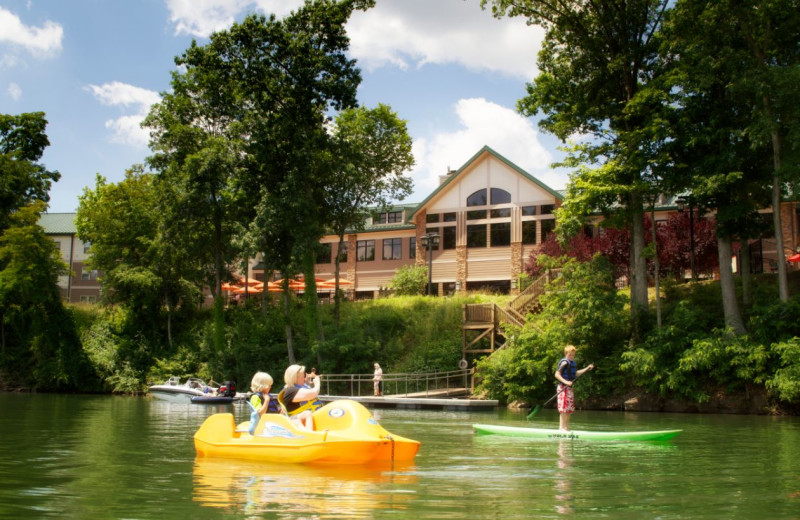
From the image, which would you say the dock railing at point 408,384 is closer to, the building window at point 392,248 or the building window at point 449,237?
the building window at point 449,237

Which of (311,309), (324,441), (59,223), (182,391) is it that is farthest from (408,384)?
(59,223)

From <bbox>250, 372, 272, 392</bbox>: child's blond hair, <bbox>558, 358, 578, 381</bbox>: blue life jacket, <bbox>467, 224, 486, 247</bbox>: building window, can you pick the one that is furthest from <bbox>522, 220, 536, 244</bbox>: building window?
<bbox>250, 372, 272, 392</bbox>: child's blond hair

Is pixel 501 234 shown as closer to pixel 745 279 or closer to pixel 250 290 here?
pixel 250 290

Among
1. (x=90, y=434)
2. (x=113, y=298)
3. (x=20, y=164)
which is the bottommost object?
(x=90, y=434)

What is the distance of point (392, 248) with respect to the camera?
52625 mm

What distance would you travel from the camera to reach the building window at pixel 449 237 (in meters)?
48.9

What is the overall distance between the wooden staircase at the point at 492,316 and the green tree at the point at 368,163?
28.9 feet

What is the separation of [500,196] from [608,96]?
1615 centimetres

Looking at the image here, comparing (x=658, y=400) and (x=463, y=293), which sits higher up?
(x=463, y=293)

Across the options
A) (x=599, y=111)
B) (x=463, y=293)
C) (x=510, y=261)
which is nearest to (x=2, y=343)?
(x=463, y=293)

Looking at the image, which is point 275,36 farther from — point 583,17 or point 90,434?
point 90,434

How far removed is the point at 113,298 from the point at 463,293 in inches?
834

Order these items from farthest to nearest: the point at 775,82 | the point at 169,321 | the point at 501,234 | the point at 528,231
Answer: the point at 501,234 < the point at 528,231 < the point at 169,321 < the point at 775,82

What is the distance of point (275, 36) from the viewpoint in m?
37.7
